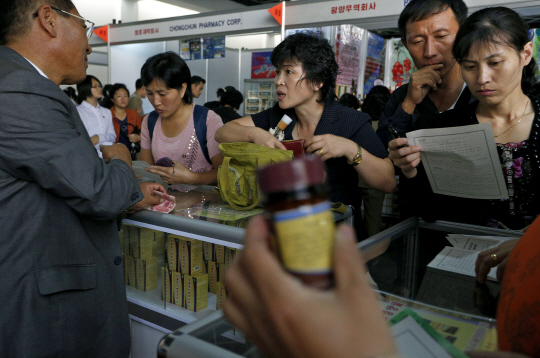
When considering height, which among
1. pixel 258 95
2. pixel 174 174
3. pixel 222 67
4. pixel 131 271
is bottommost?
pixel 131 271

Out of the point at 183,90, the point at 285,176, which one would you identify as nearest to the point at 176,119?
the point at 183,90

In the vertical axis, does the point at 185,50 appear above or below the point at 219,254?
above

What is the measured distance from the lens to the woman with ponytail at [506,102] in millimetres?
1356

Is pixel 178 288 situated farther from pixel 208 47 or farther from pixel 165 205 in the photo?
pixel 208 47

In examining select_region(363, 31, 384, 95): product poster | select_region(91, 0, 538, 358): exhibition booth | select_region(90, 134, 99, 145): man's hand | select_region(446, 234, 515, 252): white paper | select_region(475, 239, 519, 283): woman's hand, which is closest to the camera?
select_region(475, 239, 519, 283): woman's hand

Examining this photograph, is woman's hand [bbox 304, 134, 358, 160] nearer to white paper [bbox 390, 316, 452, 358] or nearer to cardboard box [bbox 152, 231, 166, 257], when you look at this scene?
cardboard box [bbox 152, 231, 166, 257]

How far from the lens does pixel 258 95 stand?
861 cm

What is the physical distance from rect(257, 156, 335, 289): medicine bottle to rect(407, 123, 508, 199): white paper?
1.09m

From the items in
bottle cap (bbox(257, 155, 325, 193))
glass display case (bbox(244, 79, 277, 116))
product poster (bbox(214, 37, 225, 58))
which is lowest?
bottle cap (bbox(257, 155, 325, 193))

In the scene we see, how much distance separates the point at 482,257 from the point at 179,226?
3.50 feet

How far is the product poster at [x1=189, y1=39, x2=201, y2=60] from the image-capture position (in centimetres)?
637

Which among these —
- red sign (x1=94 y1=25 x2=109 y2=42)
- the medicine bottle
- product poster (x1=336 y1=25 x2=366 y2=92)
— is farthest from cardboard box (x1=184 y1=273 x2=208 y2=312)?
red sign (x1=94 y1=25 x2=109 y2=42)

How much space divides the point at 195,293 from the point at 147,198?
482mm

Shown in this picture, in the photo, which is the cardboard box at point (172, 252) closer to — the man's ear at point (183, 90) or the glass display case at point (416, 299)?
the glass display case at point (416, 299)
